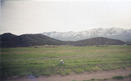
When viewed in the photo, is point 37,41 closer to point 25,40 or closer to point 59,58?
point 25,40

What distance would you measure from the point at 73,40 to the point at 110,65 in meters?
1.10

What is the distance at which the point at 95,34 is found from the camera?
2381 mm

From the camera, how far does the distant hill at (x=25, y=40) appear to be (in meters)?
2.22

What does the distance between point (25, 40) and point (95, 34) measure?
1675 millimetres

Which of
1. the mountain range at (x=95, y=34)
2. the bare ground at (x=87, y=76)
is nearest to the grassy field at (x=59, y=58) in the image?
the bare ground at (x=87, y=76)

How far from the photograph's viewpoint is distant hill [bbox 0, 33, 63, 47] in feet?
7.29

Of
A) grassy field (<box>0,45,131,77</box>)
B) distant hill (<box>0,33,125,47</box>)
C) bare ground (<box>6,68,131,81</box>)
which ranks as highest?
distant hill (<box>0,33,125,47</box>)

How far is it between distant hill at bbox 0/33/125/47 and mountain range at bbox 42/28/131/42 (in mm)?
76

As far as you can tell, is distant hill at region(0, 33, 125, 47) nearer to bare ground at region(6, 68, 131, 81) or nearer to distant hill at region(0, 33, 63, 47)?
distant hill at region(0, 33, 63, 47)

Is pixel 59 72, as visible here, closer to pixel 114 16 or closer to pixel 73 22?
pixel 73 22

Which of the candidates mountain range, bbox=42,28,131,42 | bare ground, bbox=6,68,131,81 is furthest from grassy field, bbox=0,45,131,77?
mountain range, bbox=42,28,131,42

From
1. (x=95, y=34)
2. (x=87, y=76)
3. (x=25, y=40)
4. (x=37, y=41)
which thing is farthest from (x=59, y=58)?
(x=95, y=34)

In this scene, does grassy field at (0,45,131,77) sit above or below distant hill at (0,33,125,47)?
below

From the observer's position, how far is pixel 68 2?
2.45m
